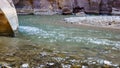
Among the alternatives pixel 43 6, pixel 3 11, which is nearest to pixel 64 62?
pixel 3 11

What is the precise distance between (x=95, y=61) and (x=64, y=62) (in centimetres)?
101

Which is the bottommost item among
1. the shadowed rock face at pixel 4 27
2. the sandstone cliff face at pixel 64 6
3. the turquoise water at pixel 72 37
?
the sandstone cliff face at pixel 64 6

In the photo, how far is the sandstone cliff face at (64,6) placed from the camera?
39.1 metres

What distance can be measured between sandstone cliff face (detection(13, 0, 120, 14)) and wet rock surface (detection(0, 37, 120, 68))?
30883 millimetres

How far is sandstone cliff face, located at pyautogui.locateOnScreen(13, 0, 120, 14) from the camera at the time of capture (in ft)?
128

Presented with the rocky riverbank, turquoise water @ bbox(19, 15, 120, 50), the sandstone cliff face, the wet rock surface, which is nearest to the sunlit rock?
turquoise water @ bbox(19, 15, 120, 50)

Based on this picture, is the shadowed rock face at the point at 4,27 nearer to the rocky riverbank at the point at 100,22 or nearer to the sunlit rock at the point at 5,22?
the sunlit rock at the point at 5,22

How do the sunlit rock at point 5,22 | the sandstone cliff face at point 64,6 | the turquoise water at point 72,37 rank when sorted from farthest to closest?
the sandstone cliff face at point 64,6 → the sunlit rock at point 5,22 → the turquoise water at point 72,37

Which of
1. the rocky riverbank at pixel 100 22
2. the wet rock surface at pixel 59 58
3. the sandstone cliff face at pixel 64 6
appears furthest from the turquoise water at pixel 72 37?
the sandstone cliff face at pixel 64 6

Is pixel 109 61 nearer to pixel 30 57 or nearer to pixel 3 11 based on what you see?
pixel 30 57

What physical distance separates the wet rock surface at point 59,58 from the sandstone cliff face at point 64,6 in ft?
101

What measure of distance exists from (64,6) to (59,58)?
33.6 m

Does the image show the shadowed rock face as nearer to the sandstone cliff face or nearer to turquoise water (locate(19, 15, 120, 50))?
turquoise water (locate(19, 15, 120, 50))

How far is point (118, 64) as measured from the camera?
6578mm
